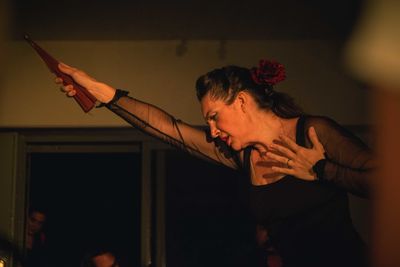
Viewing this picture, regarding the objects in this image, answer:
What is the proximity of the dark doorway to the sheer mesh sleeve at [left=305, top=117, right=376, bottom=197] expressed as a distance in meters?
0.95

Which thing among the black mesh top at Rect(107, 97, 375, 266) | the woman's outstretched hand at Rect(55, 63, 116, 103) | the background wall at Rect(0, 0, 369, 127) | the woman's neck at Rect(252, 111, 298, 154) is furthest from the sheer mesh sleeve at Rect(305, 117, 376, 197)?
the woman's outstretched hand at Rect(55, 63, 116, 103)

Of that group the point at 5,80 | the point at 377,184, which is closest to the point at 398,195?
the point at 377,184

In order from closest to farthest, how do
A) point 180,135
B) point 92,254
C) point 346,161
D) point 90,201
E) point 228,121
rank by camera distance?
point 346,161 < point 228,121 < point 180,135 < point 92,254 < point 90,201

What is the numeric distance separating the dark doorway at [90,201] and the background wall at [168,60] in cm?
31

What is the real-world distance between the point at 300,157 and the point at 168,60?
27.9 inches

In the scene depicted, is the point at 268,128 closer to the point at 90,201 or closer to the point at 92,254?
the point at 92,254

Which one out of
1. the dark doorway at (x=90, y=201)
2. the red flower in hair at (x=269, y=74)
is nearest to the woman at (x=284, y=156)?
the red flower in hair at (x=269, y=74)

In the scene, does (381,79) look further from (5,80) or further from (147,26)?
(5,80)

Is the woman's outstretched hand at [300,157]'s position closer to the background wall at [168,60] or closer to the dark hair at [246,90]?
the dark hair at [246,90]

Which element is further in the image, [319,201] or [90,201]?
[90,201]

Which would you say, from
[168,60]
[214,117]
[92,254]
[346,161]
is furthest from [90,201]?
[346,161]

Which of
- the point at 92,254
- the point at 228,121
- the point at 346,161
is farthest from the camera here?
the point at 92,254

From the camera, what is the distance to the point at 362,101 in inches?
86.4

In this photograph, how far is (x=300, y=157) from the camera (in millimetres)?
1767
